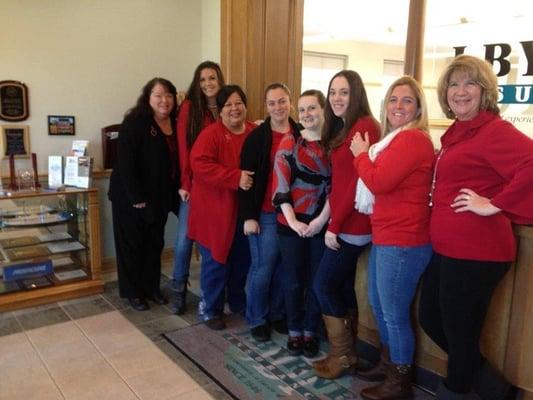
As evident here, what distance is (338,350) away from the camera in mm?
2244

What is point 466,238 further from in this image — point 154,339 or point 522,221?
point 154,339

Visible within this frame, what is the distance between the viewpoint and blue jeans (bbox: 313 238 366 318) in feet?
6.82

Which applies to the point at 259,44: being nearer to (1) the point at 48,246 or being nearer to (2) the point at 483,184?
(1) the point at 48,246

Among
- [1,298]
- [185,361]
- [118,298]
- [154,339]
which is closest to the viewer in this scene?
[185,361]

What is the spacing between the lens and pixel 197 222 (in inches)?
109

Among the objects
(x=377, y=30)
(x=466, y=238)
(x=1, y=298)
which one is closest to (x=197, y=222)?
(x=1, y=298)

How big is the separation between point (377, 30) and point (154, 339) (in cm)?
574

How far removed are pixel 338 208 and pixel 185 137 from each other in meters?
1.19

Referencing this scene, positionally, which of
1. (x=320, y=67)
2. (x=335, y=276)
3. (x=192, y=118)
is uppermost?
(x=320, y=67)

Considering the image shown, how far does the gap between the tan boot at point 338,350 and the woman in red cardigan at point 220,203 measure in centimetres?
75

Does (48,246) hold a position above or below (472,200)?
below

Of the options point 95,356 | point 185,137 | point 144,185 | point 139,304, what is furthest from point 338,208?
point 139,304

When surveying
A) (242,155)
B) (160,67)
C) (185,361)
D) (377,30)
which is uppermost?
(377,30)

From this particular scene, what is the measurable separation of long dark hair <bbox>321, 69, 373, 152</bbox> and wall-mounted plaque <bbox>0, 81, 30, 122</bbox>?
2190mm
